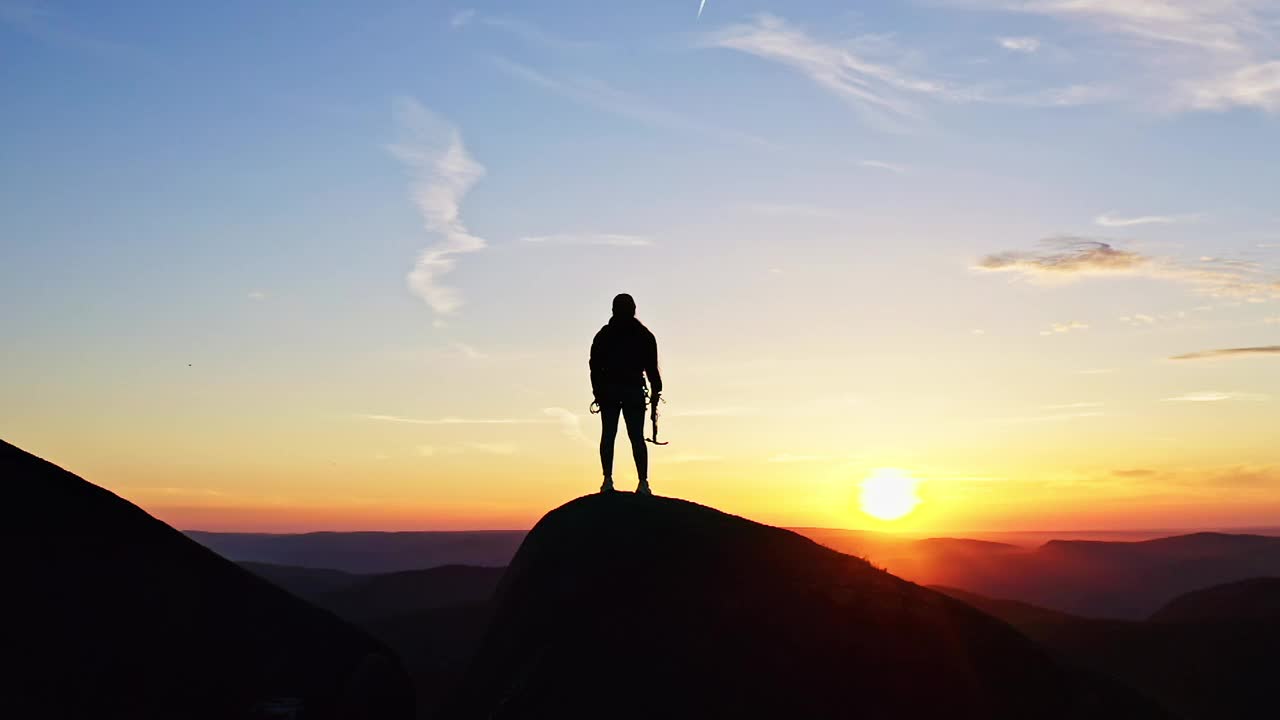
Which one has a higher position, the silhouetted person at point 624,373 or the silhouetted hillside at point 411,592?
the silhouetted person at point 624,373

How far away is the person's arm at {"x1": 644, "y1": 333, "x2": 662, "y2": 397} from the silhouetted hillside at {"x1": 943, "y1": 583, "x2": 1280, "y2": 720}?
816 inches

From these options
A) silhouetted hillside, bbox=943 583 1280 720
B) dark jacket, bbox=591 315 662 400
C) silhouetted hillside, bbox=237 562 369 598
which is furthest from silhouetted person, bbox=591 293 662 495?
silhouetted hillside, bbox=237 562 369 598

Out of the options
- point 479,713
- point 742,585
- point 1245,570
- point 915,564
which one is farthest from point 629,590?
point 915,564

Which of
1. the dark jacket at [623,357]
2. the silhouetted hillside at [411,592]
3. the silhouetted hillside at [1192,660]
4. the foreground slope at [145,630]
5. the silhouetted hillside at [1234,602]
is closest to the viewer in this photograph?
the foreground slope at [145,630]

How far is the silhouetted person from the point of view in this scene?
1562 centimetres

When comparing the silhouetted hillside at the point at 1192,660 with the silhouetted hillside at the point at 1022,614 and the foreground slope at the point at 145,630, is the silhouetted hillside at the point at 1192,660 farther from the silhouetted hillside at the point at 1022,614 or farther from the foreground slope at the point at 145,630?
the foreground slope at the point at 145,630

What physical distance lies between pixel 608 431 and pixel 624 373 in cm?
89

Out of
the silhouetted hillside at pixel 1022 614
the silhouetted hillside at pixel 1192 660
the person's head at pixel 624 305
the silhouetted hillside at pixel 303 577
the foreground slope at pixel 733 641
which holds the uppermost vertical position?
the person's head at pixel 624 305

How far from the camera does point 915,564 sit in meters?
160

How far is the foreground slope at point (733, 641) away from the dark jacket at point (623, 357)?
1802 mm

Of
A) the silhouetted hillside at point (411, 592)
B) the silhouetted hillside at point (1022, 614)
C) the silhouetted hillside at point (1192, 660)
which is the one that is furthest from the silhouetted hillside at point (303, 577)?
the silhouetted hillside at point (1192, 660)

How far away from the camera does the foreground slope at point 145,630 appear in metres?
12.2

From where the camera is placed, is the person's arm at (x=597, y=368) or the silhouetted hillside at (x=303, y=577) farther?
the silhouetted hillside at (x=303, y=577)

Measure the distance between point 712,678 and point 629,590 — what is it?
6.38 ft
